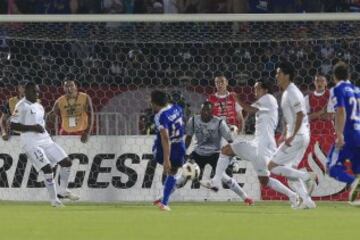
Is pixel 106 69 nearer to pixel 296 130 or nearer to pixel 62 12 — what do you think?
pixel 62 12

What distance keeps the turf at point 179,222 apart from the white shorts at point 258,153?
0.56 meters

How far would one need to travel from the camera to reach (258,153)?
17609 mm

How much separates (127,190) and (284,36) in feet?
12.3

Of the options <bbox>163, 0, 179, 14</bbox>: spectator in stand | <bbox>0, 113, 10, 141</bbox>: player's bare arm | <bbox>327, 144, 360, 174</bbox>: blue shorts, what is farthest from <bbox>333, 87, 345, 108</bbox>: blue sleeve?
<bbox>163, 0, 179, 14</bbox>: spectator in stand

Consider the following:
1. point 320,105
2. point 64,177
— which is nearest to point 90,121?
point 64,177

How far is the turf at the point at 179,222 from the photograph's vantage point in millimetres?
12195

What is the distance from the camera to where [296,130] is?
55.1 ft

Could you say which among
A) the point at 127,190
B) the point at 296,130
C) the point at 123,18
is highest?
the point at 123,18

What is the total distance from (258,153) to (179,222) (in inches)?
144

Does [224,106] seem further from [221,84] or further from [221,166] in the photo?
[221,166]

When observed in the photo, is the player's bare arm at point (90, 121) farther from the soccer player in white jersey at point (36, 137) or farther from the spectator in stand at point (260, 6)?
the spectator in stand at point (260, 6)

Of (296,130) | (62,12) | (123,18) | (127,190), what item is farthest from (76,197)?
(62,12)

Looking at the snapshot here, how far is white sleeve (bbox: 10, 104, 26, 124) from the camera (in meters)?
18.7

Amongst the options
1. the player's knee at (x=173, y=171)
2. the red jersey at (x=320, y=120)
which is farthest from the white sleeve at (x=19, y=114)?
the red jersey at (x=320, y=120)
